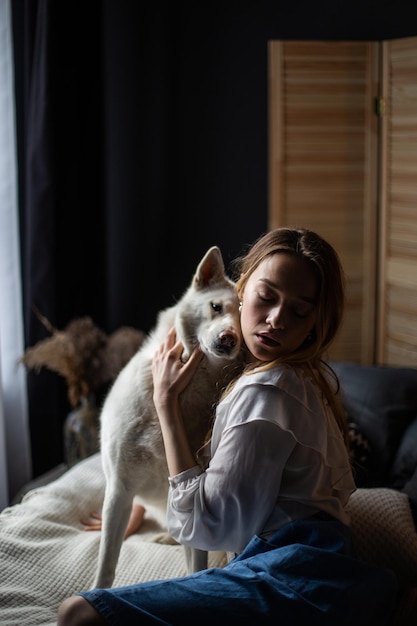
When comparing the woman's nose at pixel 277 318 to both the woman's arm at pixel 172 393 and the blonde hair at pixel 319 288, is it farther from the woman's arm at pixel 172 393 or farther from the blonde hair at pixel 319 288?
the woman's arm at pixel 172 393

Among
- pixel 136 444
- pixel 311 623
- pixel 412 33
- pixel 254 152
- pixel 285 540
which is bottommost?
pixel 311 623

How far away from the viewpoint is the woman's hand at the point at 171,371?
158 cm

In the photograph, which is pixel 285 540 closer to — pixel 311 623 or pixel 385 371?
pixel 311 623

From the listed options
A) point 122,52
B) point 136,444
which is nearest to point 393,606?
point 136,444

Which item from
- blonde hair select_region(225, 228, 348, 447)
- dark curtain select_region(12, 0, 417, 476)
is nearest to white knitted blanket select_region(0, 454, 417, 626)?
blonde hair select_region(225, 228, 348, 447)

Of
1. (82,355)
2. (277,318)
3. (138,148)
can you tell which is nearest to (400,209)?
(138,148)

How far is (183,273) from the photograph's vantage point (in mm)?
3521

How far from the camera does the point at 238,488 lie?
1.40 meters

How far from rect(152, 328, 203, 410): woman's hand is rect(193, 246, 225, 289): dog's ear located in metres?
0.14

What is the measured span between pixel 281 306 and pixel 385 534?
670 millimetres

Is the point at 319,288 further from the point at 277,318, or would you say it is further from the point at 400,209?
the point at 400,209

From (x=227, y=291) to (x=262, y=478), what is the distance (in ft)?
1.44

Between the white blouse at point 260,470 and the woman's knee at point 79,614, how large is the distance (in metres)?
0.25

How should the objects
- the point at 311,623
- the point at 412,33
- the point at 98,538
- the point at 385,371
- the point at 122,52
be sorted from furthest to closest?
1. the point at 122,52
2. the point at 412,33
3. the point at 385,371
4. the point at 98,538
5. the point at 311,623
